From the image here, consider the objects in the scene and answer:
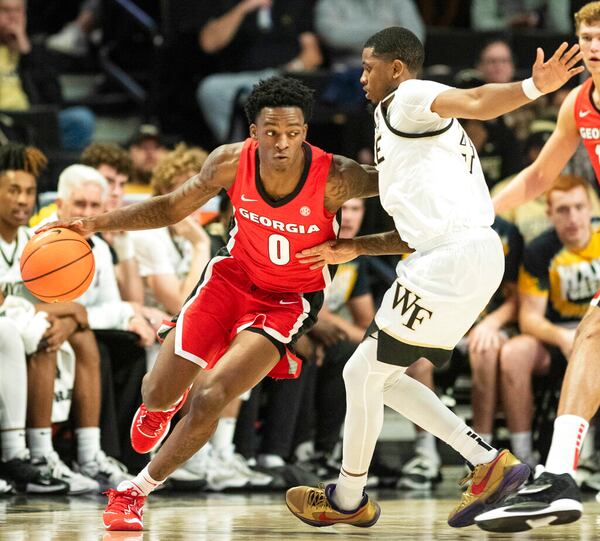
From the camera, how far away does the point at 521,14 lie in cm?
1134

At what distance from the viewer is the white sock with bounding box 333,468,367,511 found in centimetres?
505

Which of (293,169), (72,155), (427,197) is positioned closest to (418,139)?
(427,197)

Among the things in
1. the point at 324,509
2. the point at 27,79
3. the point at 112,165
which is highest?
the point at 27,79

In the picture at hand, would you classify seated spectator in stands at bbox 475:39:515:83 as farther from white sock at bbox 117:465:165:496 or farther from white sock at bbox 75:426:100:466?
white sock at bbox 117:465:165:496

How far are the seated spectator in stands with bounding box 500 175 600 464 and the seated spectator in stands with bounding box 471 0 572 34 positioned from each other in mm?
4055

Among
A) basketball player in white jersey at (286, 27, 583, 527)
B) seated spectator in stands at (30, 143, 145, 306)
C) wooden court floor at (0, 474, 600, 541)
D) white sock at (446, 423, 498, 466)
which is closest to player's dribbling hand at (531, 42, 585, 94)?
basketball player in white jersey at (286, 27, 583, 527)

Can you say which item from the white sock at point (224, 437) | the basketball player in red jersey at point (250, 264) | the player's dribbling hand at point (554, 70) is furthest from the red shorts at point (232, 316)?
the white sock at point (224, 437)

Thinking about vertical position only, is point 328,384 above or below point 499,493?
below

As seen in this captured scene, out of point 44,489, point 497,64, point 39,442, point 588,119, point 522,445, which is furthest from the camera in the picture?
point 497,64

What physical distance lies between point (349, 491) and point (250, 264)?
41.9 inches

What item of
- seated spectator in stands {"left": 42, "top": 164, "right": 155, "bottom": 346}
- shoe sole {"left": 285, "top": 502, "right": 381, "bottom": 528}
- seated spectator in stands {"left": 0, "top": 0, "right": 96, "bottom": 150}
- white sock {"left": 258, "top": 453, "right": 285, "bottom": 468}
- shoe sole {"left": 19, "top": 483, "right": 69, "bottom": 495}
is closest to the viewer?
shoe sole {"left": 285, "top": 502, "right": 381, "bottom": 528}

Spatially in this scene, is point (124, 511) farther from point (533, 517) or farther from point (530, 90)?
point (530, 90)

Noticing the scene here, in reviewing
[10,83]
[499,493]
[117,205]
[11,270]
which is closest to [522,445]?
[499,493]

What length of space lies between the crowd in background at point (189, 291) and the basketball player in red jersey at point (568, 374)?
83.8 inches
